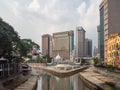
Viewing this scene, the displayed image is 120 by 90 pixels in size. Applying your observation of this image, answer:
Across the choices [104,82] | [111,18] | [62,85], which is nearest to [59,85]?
[62,85]

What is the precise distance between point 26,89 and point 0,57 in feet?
43.5

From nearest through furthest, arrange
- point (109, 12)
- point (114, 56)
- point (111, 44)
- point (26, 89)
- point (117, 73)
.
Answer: point (26, 89), point (117, 73), point (114, 56), point (111, 44), point (109, 12)

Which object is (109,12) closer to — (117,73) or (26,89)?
(117,73)

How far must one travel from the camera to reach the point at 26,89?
48.3 m

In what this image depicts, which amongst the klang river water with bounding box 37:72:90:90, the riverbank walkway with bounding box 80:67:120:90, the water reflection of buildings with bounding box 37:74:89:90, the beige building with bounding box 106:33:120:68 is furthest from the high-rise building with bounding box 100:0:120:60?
the riverbank walkway with bounding box 80:67:120:90

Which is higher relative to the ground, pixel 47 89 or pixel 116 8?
pixel 116 8

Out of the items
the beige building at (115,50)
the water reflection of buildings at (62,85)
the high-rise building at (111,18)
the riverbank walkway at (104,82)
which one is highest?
the high-rise building at (111,18)

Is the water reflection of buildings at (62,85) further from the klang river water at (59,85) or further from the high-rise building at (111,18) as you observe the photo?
the high-rise building at (111,18)

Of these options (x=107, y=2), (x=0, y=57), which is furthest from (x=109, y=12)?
(x=0, y=57)

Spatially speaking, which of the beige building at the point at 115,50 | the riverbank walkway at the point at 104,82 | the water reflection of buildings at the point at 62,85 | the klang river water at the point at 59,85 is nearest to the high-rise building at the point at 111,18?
the beige building at the point at 115,50

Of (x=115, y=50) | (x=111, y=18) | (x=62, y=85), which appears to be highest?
(x=111, y=18)

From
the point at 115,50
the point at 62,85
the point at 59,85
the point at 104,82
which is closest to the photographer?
the point at 104,82

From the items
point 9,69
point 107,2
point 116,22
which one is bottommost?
point 9,69

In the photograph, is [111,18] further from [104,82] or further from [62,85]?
[104,82]
